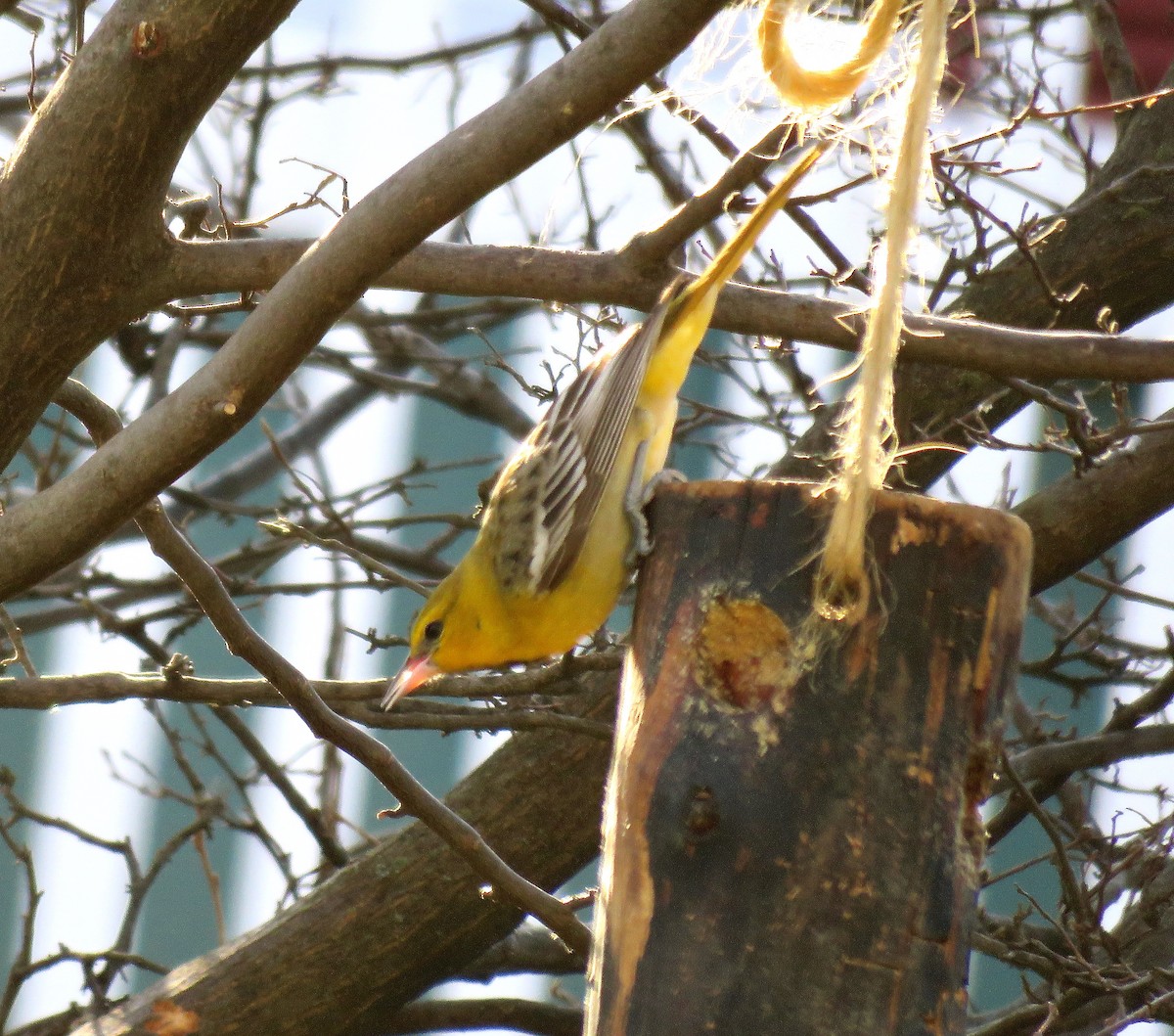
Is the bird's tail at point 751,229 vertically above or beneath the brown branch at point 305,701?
above

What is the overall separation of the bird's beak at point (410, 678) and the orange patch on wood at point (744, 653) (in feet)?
4.94

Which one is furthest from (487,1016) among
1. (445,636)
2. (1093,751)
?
(1093,751)

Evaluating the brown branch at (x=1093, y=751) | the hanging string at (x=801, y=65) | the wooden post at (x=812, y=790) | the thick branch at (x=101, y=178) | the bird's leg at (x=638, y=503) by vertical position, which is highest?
the thick branch at (x=101, y=178)

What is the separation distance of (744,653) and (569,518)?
1735 millimetres

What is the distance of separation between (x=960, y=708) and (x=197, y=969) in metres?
2.85

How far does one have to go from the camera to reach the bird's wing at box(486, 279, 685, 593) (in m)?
3.78

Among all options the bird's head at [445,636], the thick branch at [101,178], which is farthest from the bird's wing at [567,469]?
the thick branch at [101,178]

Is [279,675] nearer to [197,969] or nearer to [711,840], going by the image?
[711,840]

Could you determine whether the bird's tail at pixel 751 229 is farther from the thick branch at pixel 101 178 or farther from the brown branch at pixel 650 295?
the thick branch at pixel 101 178

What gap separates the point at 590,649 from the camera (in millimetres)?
4320

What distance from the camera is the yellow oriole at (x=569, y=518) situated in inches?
145

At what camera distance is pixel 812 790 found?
6.63 ft

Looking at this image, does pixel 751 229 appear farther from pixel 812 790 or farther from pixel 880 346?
pixel 812 790

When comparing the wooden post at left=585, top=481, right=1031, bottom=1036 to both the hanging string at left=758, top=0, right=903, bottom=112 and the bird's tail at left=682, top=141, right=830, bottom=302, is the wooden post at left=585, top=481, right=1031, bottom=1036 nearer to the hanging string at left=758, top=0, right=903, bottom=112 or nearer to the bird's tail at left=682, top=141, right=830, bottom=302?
the hanging string at left=758, top=0, right=903, bottom=112
